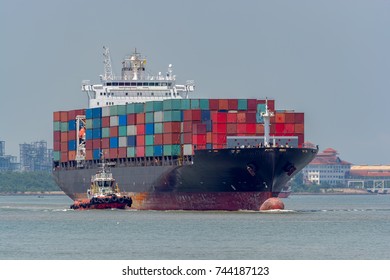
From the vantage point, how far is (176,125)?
9300 centimetres

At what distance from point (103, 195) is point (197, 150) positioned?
11402 mm

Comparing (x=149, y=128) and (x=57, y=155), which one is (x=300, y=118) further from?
(x=57, y=155)

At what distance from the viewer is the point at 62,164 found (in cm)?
11550

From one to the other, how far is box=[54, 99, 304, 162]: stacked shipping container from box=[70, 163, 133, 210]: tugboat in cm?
233

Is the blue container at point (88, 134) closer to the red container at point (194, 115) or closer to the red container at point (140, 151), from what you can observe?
the red container at point (140, 151)

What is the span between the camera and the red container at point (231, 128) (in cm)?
8938

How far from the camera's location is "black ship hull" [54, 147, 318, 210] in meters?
87.2

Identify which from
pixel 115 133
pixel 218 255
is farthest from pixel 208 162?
pixel 218 255

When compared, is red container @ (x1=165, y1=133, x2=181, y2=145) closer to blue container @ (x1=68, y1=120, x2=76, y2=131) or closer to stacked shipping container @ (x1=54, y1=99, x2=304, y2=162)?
stacked shipping container @ (x1=54, y1=99, x2=304, y2=162)

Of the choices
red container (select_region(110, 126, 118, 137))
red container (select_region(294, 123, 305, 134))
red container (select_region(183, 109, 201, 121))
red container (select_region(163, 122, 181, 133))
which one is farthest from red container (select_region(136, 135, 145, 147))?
red container (select_region(294, 123, 305, 134))

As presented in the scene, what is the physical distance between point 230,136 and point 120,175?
1474 centimetres

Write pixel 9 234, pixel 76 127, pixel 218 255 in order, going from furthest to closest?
pixel 76 127 → pixel 9 234 → pixel 218 255

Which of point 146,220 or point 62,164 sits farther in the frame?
point 62,164

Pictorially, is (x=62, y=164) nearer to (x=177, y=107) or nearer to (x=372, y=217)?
(x=177, y=107)
